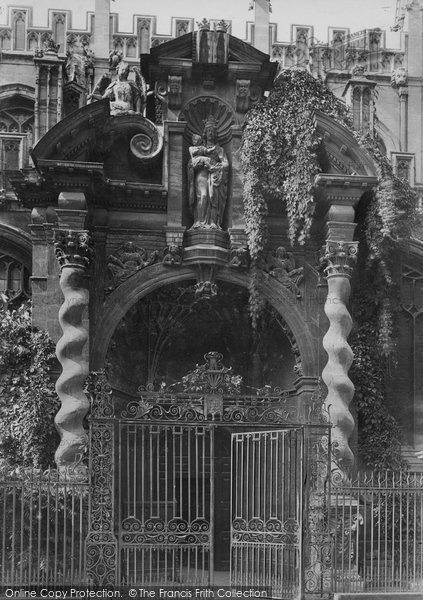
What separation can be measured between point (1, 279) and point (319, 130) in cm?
693

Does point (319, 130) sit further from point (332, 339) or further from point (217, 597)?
point (217, 597)

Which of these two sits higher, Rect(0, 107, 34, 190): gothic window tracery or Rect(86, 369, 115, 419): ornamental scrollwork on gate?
Rect(0, 107, 34, 190): gothic window tracery

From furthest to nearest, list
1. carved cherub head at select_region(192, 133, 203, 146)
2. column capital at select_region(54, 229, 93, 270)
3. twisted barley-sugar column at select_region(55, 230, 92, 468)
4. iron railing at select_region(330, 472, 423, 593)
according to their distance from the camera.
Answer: carved cherub head at select_region(192, 133, 203, 146)
column capital at select_region(54, 229, 93, 270)
twisted barley-sugar column at select_region(55, 230, 92, 468)
iron railing at select_region(330, 472, 423, 593)

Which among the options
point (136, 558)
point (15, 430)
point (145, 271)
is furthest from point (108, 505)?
point (145, 271)

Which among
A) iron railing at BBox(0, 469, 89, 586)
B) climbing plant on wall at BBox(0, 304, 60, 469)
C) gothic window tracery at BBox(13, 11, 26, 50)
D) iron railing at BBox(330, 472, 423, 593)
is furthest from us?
gothic window tracery at BBox(13, 11, 26, 50)

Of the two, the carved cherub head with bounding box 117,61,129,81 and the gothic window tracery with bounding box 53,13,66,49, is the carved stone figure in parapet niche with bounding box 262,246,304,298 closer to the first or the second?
→ the carved cherub head with bounding box 117,61,129,81

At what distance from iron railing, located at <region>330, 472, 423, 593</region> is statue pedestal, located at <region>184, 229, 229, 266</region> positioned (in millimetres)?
4062

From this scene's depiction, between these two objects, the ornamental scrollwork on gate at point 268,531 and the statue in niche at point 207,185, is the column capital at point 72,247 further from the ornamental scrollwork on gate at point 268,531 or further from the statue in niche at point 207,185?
the ornamental scrollwork on gate at point 268,531

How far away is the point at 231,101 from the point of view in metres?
19.4

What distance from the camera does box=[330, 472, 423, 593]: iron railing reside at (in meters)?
16.0

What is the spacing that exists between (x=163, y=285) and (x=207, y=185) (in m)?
1.73

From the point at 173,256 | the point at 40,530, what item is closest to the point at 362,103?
the point at 173,256

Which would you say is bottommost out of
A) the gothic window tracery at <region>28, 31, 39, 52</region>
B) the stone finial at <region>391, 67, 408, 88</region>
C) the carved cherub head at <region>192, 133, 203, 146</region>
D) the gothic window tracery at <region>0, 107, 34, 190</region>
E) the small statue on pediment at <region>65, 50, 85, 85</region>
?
the carved cherub head at <region>192, 133, 203, 146</region>

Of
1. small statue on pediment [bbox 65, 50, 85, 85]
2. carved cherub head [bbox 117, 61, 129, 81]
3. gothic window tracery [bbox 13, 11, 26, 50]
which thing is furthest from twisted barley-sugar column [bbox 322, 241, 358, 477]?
gothic window tracery [bbox 13, 11, 26, 50]
